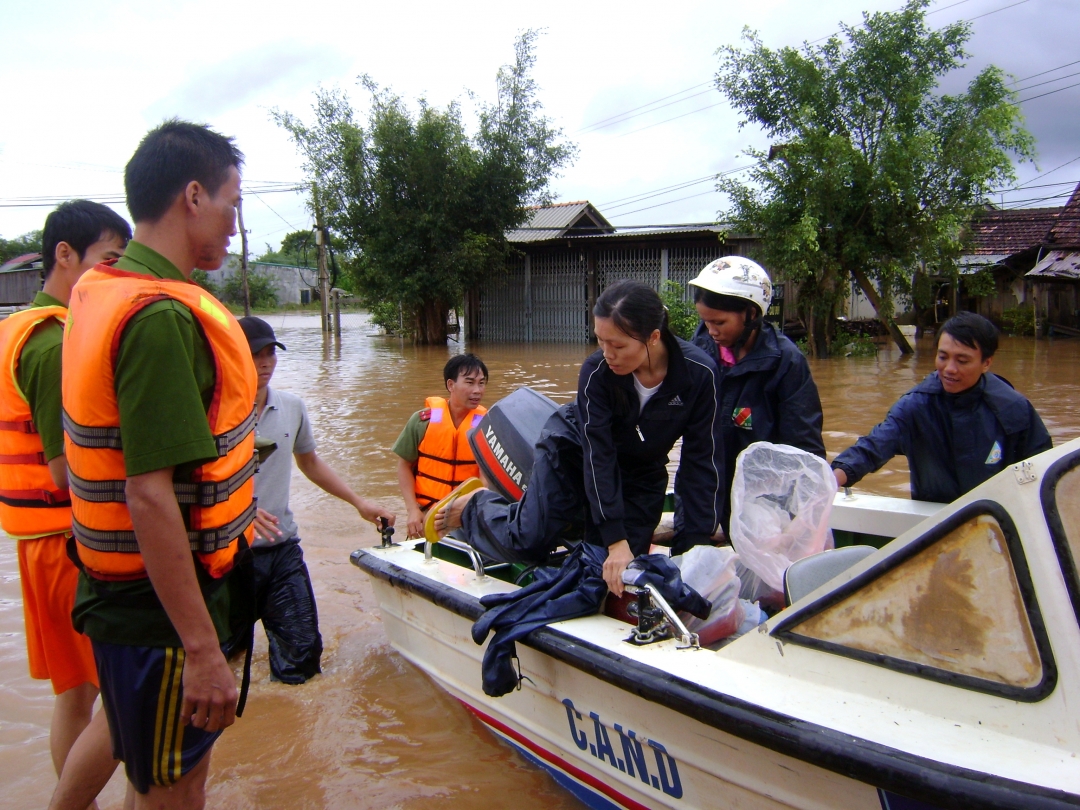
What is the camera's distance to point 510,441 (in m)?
3.29

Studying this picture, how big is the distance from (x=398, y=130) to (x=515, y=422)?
666 inches

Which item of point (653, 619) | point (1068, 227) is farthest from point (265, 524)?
point (1068, 227)

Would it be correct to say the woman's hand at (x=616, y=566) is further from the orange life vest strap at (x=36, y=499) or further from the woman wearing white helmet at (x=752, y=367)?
the orange life vest strap at (x=36, y=499)

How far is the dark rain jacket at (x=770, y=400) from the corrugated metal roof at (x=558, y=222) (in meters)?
17.6

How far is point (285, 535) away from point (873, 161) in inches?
531

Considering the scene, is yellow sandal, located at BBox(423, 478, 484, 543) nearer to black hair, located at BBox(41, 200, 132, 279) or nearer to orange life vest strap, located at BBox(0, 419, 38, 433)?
orange life vest strap, located at BBox(0, 419, 38, 433)

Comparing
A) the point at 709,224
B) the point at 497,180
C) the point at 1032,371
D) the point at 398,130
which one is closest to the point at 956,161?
the point at 1032,371

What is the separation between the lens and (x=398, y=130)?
1859 cm

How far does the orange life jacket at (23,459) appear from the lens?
2193 mm

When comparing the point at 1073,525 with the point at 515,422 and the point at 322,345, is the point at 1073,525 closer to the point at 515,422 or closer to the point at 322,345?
the point at 515,422

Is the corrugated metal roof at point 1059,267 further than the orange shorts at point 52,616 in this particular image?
Yes

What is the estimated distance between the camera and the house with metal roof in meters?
18.6

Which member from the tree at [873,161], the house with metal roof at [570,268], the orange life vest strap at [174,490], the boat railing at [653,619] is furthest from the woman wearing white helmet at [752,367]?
the house with metal roof at [570,268]

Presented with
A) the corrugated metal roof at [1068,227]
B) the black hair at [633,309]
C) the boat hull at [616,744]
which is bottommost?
the boat hull at [616,744]
